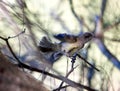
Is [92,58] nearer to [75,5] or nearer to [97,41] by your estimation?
[97,41]

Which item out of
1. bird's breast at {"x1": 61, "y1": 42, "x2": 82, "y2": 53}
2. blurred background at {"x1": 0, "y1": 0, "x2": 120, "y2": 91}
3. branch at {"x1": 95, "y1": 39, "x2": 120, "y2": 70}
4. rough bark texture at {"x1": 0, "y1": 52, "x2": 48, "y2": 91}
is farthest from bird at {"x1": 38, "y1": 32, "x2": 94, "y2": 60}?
branch at {"x1": 95, "y1": 39, "x2": 120, "y2": 70}

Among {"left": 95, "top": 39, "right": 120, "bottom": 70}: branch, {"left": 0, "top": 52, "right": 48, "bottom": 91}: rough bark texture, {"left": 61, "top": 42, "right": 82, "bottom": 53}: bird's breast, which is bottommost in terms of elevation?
{"left": 95, "top": 39, "right": 120, "bottom": 70}: branch

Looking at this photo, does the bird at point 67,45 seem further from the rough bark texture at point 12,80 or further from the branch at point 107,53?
the branch at point 107,53

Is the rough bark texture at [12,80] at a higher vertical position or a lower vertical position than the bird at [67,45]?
higher

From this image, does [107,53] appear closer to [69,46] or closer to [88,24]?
[88,24]

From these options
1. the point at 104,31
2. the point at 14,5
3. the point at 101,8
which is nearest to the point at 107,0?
the point at 101,8

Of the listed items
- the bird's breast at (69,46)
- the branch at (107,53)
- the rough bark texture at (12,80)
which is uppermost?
the rough bark texture at (12,80)

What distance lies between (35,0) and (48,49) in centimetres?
73

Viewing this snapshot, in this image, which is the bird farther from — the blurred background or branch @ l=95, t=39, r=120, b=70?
branch @ l=95, t=39, r=120, b=70

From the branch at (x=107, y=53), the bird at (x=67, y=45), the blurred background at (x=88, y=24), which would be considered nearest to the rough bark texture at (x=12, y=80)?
the bird at (x=67, y=45)

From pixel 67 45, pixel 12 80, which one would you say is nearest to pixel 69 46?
pixel 67 45

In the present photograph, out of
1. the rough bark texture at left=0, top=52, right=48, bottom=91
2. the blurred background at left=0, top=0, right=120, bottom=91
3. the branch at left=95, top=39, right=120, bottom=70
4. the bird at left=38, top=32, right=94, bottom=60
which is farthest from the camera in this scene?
the branch at left=95, top=39, right=120, bottom=70

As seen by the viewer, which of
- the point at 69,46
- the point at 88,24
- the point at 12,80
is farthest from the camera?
the point at 88,24

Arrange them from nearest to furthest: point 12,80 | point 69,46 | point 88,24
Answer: point 12,80
point 69,46
point 88,24
